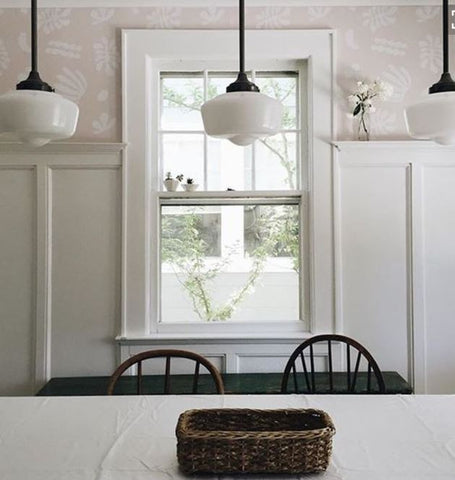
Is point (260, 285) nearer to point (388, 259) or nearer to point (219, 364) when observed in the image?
point (219, 364)

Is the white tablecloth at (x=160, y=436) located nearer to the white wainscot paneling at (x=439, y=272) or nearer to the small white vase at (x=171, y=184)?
the white wainscot paneling at (x=439, y=272)

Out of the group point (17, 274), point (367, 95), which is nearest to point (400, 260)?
point (367, 95)

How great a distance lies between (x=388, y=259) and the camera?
9.40 feet

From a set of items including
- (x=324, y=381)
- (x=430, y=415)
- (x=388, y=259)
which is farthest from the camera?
(x=388, y=259)

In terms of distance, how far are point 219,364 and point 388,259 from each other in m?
1.02

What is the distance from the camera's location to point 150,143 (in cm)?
287

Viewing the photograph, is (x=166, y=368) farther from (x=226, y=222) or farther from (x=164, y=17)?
(x=164, y=17)

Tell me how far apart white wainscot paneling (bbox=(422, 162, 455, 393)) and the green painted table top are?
27cm

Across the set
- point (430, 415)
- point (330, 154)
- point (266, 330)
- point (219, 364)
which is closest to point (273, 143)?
point (330, 154)

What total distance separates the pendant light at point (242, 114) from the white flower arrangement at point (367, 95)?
1.69 metres

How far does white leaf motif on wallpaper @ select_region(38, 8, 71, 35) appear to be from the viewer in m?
2.83

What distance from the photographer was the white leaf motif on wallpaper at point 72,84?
2830 millimetres

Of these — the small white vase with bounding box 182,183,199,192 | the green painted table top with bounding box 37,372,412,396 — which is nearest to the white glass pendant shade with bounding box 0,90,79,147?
the green painted table top with bounding box 37,372,412,396

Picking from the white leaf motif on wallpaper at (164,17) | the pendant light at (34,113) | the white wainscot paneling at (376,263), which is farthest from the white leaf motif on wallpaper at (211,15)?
the pendant light at (34,113)
